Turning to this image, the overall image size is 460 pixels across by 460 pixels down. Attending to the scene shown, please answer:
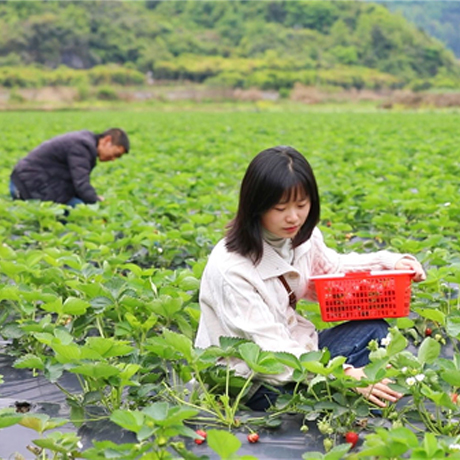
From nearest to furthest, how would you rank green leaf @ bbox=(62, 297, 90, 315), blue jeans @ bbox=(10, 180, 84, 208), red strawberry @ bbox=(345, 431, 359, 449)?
red strawberry @ bbox=(345, 431, 359, 449) < green leaf @ bbox=(62, 297, 90, 315) < blue jeans @ bbox=(10, 180, 84, 208)

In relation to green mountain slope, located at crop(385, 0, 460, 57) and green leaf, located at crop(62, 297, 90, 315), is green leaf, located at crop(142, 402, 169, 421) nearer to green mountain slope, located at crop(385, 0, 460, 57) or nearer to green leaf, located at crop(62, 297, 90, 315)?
green leaf, located at crop(62, 297, 90, 315)

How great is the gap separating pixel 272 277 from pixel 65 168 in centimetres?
405

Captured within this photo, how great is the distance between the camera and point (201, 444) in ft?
7.89

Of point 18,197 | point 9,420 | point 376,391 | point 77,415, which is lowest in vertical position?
point 18,197

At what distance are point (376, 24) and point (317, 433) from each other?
293ft

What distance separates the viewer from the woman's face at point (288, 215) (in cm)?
256

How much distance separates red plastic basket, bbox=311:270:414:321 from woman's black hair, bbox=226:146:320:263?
0.31m

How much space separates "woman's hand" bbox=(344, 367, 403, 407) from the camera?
8.00 ft

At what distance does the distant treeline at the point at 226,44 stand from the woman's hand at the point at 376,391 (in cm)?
6220

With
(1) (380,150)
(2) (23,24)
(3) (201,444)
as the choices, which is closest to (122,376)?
(3) (201,444)

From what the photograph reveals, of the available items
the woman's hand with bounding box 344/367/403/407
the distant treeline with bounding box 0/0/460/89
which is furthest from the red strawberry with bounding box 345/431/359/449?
the distant treeline with bounding box 0/0/460/89

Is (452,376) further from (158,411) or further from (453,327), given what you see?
(158,411)

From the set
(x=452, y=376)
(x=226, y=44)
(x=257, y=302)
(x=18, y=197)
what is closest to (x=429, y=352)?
(x=452, y=376)

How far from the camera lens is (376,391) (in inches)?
97.0
